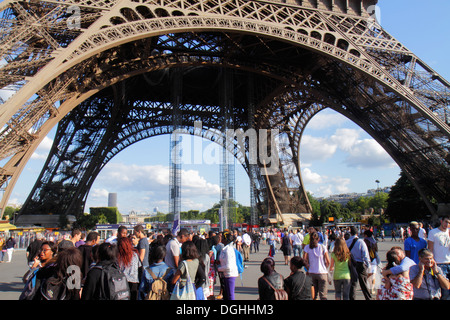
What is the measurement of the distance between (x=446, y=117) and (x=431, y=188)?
4.26 m

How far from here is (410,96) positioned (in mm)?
17547

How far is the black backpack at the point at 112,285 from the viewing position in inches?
133

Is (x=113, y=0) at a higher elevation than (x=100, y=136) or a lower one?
higher

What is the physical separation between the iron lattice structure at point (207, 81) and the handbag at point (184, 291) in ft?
34.1

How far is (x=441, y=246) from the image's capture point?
568 centimetres

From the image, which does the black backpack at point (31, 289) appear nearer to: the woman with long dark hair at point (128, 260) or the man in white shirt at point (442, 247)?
the woman with long dark hair at point (128, 260)

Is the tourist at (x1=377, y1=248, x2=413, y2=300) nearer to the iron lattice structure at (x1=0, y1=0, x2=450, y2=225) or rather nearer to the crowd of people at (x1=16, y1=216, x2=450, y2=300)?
the crowd of people at (x1=16, y1=216, x2=450, y2=300)

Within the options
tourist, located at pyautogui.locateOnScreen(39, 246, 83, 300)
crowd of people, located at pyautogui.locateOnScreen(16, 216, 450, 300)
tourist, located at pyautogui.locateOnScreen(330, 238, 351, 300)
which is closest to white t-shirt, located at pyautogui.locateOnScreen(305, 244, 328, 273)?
crowd of people, located at pyautogui.locateOnScreen(16, 216, 450, 300)

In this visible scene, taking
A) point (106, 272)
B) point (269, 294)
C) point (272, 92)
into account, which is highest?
point (272, 92)

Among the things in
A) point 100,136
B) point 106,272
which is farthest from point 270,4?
point 106,272

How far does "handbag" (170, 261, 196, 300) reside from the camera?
3.96 meters

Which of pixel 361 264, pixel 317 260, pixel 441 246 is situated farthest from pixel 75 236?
pixel 441 246
